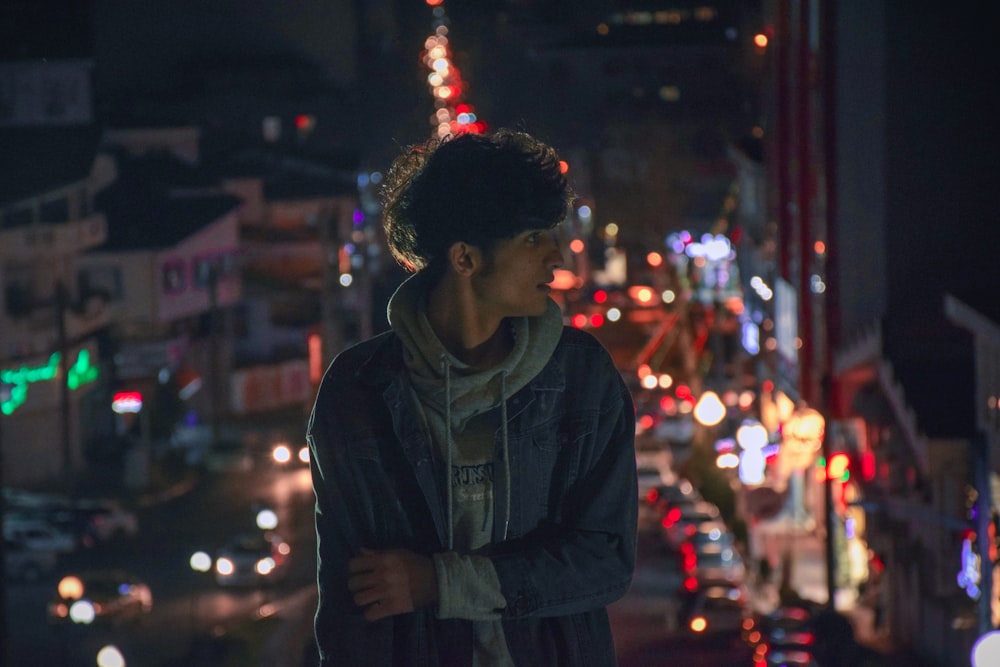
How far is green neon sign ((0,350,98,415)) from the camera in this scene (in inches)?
1452

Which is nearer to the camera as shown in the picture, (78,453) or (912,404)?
(912,404)

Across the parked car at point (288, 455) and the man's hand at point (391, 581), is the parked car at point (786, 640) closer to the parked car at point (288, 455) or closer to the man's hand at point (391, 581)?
the man's hand at point (391, 581)

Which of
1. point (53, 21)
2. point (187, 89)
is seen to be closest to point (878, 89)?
point (53, 21)

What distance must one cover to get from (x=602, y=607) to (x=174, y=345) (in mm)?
43503

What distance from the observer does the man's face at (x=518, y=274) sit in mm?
3205

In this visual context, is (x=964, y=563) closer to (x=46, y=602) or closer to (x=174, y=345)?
(x=46, y=602)

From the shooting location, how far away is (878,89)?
24953 mm

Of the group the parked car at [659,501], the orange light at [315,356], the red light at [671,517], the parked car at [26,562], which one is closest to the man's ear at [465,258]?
the red light at [671,517]

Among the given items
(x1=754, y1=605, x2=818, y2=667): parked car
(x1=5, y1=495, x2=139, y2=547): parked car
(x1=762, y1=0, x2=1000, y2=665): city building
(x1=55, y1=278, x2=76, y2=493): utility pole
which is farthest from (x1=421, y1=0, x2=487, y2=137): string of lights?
(x1=754, y1=605, x2=818, y2=667): parked car

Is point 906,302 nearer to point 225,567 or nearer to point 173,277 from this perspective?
point 225,567

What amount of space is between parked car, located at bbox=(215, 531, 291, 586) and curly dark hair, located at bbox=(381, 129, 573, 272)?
2795 cm

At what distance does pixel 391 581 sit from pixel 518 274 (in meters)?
0.71

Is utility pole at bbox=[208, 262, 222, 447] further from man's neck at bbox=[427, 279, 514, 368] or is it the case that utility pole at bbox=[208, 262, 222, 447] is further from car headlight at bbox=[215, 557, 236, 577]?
man's neck at bbox=[427, 279, 514, 368]

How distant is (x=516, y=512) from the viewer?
3.19 m
